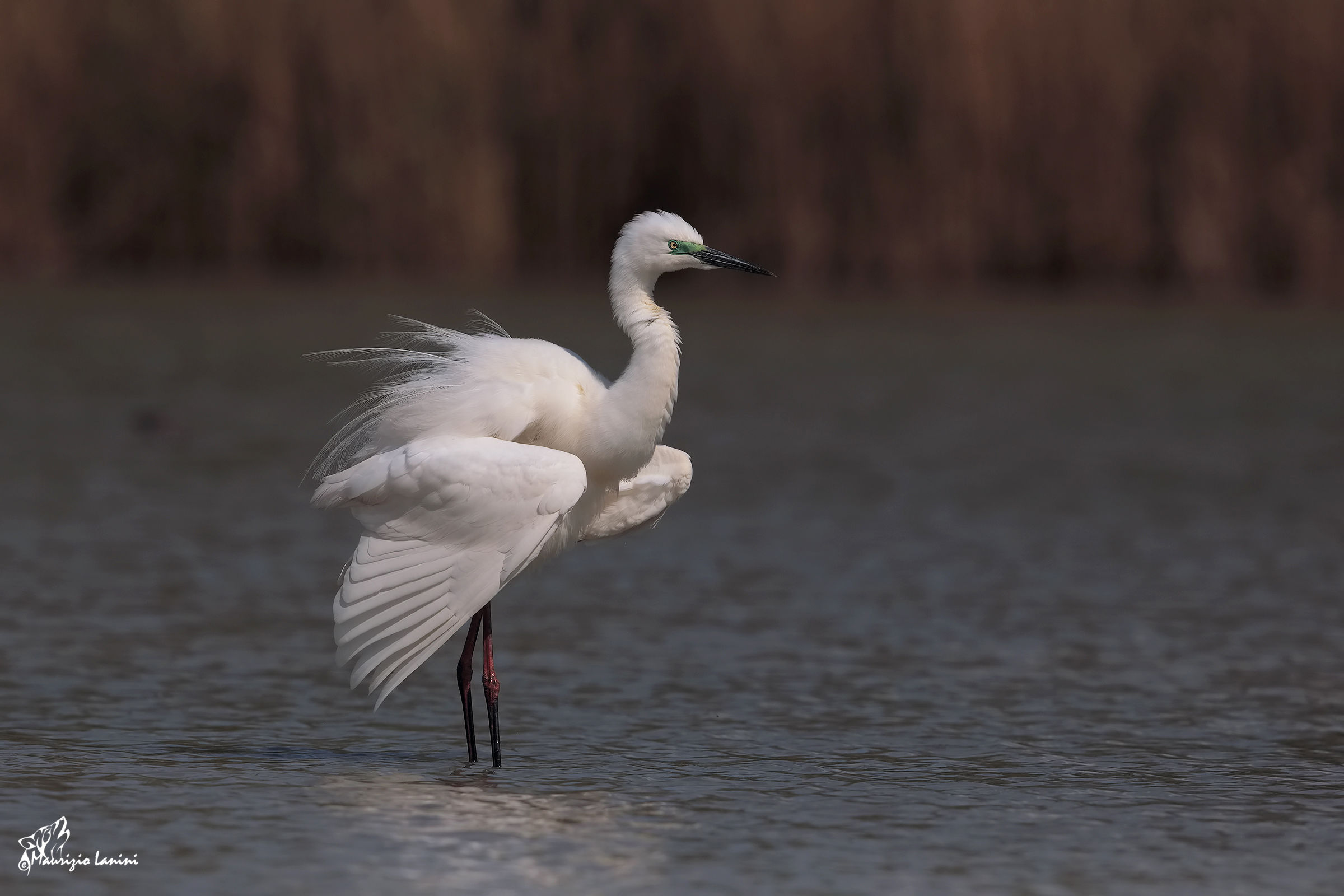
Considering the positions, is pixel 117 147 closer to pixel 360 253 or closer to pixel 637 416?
pixel 360 253

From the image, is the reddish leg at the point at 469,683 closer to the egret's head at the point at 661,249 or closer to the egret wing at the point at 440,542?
the egret wing at the point at 440,542

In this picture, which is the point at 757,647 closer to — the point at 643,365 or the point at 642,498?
the point at 642,498

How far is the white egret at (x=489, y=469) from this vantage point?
5668mm

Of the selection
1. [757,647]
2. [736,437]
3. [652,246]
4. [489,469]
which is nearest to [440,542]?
[489,469]

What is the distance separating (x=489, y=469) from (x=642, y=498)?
848 mm

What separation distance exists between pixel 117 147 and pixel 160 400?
4433mm

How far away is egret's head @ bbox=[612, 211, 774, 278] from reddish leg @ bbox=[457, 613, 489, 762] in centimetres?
113

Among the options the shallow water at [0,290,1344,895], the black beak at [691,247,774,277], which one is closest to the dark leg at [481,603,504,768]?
the shallow water at [0,290,1344,895]

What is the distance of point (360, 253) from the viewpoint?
16672 millimetres

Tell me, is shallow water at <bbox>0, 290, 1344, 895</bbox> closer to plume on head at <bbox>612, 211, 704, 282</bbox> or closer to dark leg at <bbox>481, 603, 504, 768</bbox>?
dark leg at <bbox>481, 603, 504, 768</bbox>

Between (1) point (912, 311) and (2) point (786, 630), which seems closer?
(2) point (786, 630)

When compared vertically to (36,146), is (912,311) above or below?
below

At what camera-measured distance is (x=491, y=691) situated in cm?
604

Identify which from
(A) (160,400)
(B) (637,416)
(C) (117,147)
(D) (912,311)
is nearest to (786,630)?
(B) (637,416)
